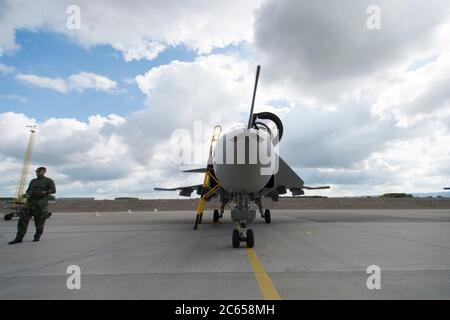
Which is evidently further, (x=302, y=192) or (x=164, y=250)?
(x=302, y=192)

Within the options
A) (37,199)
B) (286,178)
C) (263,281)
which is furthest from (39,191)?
(286,178)

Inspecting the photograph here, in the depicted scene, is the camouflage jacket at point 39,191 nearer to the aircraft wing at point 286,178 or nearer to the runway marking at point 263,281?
the runway marking at point 263,281

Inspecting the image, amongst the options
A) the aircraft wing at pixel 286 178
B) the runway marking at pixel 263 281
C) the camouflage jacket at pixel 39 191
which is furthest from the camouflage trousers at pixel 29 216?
the aircraft wing at pixel 286 178

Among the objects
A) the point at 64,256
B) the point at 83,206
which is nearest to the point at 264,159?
the point at 64,256

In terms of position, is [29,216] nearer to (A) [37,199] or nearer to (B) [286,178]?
(A) [37,199]

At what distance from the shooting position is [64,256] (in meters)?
7.96

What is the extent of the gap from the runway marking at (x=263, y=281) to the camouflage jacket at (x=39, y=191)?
6.91 meters

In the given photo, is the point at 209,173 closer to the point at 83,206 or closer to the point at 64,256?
the point at 64,256

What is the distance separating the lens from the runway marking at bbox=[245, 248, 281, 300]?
4348 millimetres

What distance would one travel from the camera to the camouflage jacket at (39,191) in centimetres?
1052

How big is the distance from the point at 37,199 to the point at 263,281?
8329 mm
